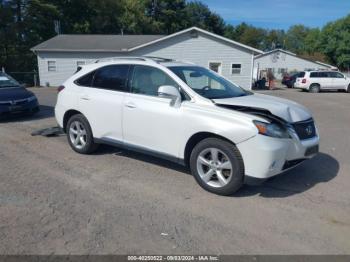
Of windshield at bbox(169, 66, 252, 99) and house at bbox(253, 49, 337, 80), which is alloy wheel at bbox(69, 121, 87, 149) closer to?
windshield at bbox(169, 66, 252, 99)

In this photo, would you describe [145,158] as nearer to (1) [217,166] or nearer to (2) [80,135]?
(2) [80,135]

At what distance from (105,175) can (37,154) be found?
1.94 m

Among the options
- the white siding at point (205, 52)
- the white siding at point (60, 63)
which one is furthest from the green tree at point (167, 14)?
the white siding at point (205, 52)

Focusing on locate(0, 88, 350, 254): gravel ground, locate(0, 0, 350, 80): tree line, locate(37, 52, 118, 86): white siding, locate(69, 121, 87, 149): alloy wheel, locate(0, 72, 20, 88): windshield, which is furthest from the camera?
locate(0, 0, 350, 80): tree line

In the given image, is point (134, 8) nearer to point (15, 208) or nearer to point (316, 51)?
point (316, 51)

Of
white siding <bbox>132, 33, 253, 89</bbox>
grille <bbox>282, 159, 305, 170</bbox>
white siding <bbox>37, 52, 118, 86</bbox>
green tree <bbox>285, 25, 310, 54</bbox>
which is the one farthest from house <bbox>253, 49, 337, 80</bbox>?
green tree <bbox>285, 25, 310, 54</bbox>

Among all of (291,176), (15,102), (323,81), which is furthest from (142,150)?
(323,81)

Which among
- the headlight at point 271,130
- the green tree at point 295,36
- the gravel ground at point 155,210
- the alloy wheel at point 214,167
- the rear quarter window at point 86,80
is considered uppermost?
the green tree at point 295,36

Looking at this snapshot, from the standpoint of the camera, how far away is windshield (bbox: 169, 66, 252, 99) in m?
4.98

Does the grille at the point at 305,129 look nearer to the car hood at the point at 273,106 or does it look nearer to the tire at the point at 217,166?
the car hood at the point at 273,106

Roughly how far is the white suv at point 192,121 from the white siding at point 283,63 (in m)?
43.5

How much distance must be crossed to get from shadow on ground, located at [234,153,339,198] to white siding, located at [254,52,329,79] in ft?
141

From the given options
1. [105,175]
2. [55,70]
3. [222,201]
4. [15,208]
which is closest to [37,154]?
[105,175]

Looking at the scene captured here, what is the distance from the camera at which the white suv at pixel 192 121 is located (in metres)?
4.14
